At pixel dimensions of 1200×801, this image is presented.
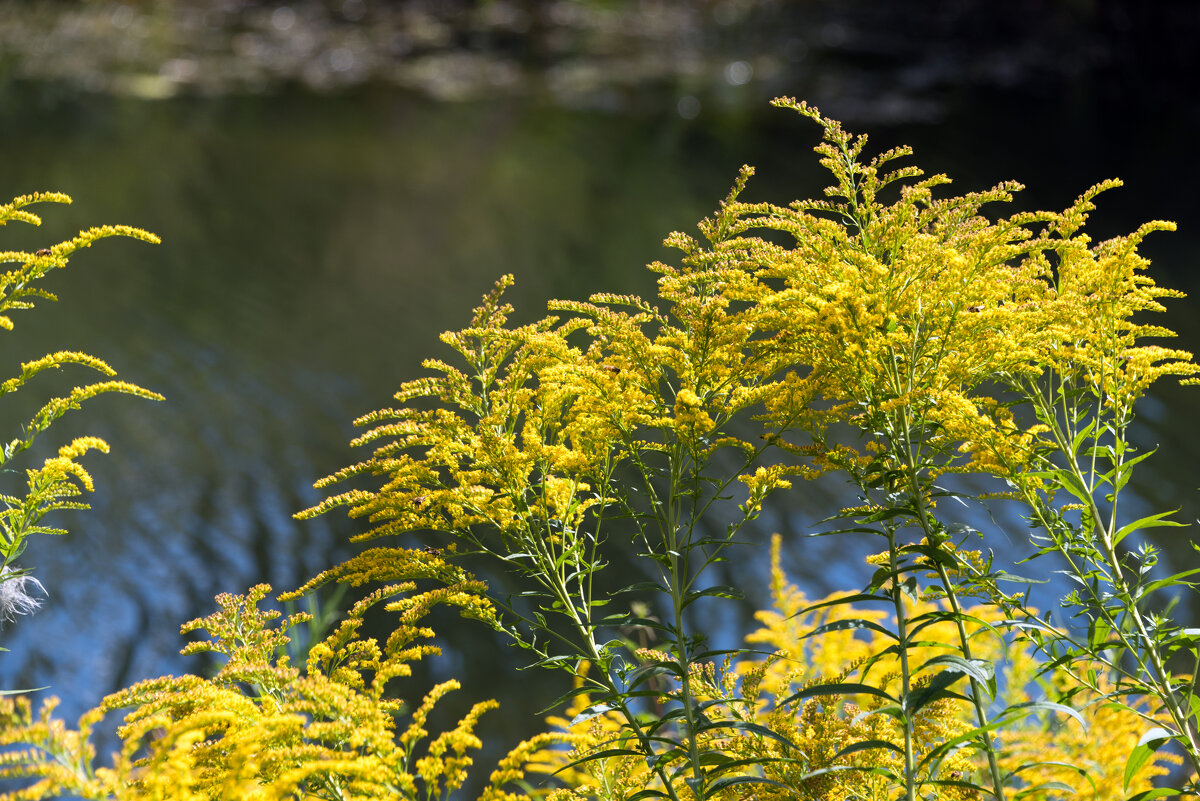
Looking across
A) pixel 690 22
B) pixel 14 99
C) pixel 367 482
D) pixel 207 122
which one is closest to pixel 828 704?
pixel 367 482

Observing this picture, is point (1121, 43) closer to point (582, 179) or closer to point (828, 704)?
point (582, 179)

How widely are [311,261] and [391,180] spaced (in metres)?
9.12

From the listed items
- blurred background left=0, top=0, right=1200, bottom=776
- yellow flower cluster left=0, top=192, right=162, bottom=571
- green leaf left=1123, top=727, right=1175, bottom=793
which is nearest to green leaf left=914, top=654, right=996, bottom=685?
green leaf left=1123, top=727, right=1175, bottom=793

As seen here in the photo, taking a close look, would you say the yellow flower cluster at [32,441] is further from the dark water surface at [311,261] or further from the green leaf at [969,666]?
the dark water surface at [311,261]

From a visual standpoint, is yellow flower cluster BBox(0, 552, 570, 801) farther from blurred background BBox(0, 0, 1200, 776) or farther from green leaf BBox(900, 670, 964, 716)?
blurred background BBox(0, 0, 1200, 776)

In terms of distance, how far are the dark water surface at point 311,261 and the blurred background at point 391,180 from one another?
0.24 feet

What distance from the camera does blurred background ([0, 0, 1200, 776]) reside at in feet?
35.6

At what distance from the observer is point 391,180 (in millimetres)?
29562

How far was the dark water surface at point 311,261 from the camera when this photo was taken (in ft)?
34.3

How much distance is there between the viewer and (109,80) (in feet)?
141

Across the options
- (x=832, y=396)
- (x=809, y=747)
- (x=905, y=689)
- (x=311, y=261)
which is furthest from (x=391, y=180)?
(x=905, y=689)

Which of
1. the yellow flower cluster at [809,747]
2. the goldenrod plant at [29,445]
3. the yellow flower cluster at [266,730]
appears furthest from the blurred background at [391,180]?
the yellow flower cluster at [809,747]

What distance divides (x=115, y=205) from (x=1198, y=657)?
1013 inches

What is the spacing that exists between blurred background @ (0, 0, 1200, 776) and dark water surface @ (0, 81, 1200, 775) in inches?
2.9
